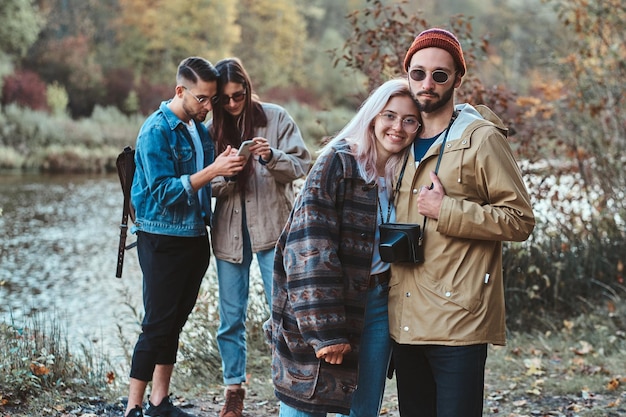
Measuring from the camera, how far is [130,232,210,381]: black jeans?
12.2 ft

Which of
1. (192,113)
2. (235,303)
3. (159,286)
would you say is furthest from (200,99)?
(235,303)

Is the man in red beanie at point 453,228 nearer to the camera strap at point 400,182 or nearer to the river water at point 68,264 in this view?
the camera strap at point 400,182

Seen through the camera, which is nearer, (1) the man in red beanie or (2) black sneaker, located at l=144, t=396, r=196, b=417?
(1) the man in red beanie

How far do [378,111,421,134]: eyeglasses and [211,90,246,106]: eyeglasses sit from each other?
140 cm

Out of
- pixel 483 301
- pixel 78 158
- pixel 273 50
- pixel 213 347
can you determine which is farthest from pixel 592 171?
pixel 273 50

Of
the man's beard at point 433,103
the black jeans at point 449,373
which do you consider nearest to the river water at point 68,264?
the black jeans at point 449,373

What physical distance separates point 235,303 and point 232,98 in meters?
1.07

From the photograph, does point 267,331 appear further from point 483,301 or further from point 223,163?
point 223,163

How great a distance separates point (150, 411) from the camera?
4.00 metres

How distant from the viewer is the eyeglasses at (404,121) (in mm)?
2615

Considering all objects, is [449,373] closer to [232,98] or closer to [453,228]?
[453,228]

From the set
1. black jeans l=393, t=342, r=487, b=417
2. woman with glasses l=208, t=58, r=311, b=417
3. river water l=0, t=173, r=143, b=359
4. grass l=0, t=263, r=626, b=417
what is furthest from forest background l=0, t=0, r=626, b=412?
river water l=0, t=173, r=143, b=359

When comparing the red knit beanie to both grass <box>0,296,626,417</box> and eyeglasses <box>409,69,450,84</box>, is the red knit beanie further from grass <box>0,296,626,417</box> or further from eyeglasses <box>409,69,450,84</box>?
grass <box>0,296,626,417</box>

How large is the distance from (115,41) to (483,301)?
40772 millimetres
